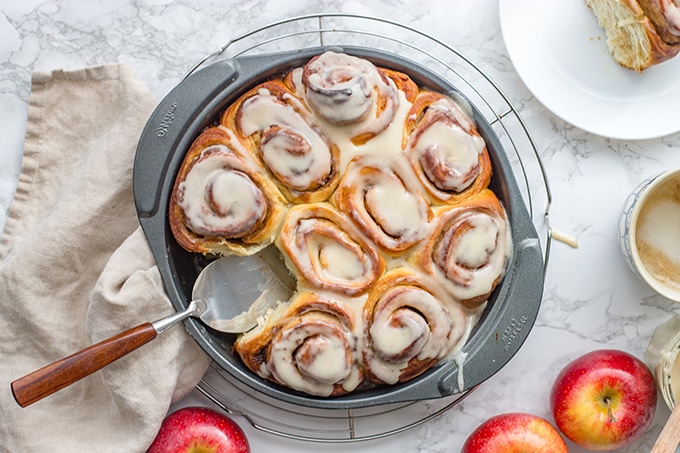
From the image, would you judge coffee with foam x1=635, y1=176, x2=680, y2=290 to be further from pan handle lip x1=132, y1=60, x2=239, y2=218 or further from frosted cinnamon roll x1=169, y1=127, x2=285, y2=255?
pan handle lip x1=132, y1=60, x2=239, y2=218

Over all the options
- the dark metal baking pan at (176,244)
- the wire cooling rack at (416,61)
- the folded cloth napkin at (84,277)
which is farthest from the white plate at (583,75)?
the folded cloth napkin at (84,277)

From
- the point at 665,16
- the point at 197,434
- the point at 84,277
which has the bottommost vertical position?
the point at 197,434

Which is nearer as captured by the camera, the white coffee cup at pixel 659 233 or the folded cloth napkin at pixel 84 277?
the folded cloth napkin at pixel 84 277

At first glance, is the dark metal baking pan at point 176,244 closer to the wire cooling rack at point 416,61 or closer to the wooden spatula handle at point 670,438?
the wire cooling rack at point 416,61

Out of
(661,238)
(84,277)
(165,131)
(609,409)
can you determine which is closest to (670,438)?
(609,409)

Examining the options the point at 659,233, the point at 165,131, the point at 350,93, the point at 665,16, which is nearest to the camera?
the point at 350,93

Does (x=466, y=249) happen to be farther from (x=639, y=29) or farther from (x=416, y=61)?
(x=639, y=29)
